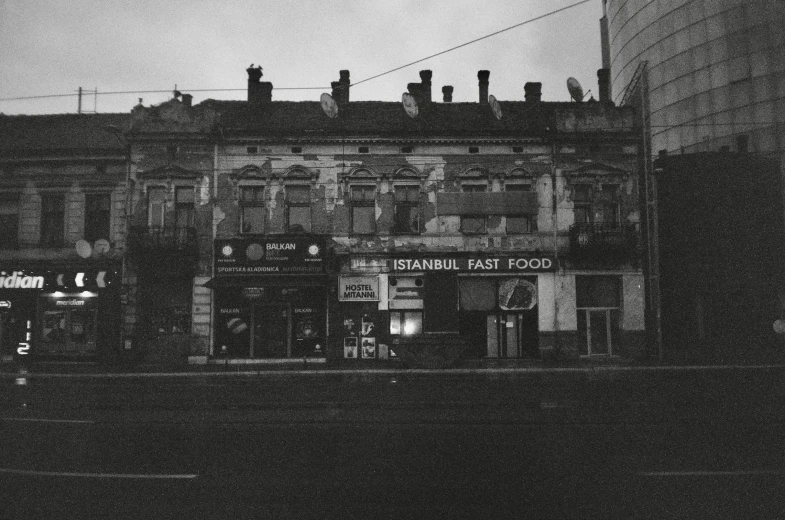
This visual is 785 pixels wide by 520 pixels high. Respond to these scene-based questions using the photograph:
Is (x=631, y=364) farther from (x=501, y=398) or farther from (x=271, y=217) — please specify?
(x=271, y=217)

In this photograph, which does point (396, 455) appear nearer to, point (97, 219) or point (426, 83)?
point (97, 219)

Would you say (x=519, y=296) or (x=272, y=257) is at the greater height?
(x=272, y=257)

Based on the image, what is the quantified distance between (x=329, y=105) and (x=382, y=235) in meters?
5.85

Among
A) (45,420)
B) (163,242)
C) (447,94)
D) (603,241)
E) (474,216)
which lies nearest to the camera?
(45,420)

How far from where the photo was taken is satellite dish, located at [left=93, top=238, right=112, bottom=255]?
23.1m

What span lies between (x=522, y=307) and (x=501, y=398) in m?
12.0

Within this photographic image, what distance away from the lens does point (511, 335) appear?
23047 millimetres

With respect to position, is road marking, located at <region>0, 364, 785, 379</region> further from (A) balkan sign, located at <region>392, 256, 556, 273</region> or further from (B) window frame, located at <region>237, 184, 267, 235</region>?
(B) window frame, located at <region>237, 184, 267, 235</region>

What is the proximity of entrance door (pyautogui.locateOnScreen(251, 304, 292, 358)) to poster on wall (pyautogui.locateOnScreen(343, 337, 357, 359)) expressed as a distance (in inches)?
87.4

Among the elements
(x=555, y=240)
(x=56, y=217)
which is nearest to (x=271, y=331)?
(x=56, y=217)

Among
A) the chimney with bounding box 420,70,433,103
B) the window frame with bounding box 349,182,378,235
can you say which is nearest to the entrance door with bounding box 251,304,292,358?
the window frame with bounding box 349,182,378,235

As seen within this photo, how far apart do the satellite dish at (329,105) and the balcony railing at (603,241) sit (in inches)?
427

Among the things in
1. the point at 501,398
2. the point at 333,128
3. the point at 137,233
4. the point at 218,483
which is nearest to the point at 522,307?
the point at 333,128

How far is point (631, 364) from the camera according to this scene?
838 inches
